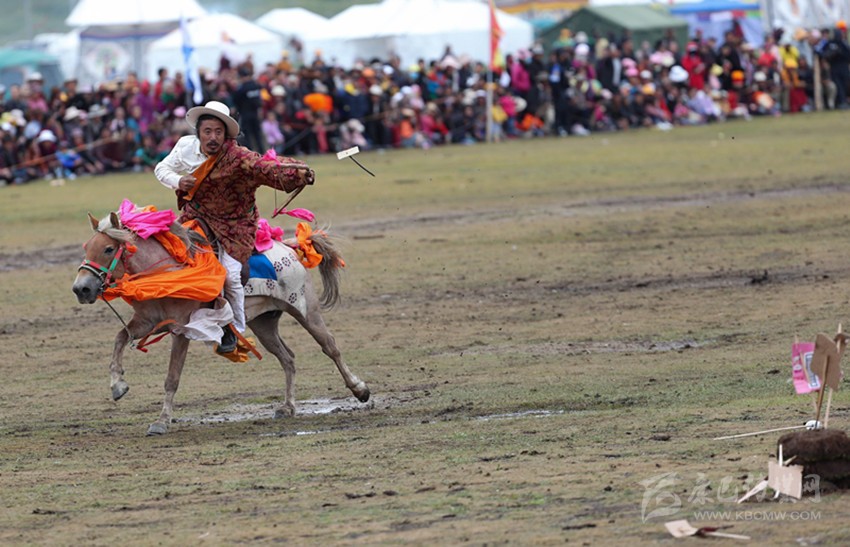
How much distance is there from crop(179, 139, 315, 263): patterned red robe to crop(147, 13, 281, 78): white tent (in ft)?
106

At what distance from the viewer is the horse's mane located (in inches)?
393

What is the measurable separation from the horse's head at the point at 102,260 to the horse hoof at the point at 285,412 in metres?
1.51

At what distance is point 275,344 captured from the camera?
11.1 metres

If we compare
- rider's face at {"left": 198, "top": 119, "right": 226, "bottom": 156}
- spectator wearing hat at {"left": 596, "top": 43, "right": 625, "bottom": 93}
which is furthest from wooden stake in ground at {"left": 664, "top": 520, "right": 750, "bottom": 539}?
spectator wearing hat at {"left": 596, "top": 43, "right": 625, "bottom": 93}

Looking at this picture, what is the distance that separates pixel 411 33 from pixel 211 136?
3309cm

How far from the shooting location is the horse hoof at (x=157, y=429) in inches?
393

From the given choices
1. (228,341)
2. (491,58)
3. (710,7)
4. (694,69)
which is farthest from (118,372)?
(710,7)

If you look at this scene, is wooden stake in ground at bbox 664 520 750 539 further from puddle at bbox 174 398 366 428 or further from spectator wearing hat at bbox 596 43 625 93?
spectator wearing hat at bbox 596 43 625 93

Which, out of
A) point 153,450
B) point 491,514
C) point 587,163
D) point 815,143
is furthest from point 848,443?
point 815,143

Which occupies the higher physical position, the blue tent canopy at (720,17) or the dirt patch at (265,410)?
the blue tent canopy at (720,17)

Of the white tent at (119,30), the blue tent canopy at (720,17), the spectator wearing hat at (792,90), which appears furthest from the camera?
the blue tent canopy at (720,17)

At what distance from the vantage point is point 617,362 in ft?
39.1

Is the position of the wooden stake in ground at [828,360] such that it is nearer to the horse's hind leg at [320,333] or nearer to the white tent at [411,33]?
→ the horse's hind leg at [320,333]

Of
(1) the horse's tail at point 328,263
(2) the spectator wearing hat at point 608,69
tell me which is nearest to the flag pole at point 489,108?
(2) the spectator wearing hat at point 608,69
